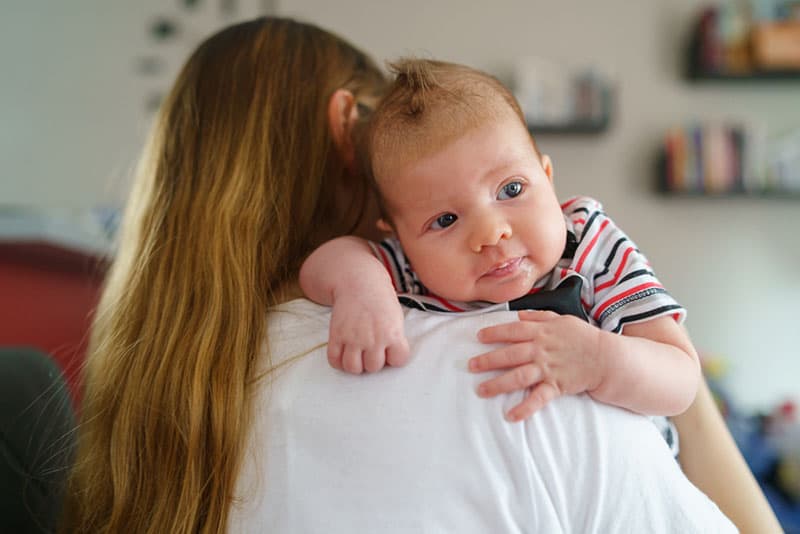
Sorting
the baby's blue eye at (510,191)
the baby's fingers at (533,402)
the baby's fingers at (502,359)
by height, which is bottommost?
the baby's fingers at (533,402)

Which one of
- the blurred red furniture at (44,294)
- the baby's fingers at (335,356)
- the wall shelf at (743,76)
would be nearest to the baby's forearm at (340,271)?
the baby's fingers at (335,356)

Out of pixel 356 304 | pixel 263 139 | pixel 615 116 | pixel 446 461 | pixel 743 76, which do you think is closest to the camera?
pixel 446 461

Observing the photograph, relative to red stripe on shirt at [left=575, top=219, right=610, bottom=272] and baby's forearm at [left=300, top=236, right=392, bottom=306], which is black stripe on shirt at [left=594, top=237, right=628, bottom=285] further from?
baby's forearm at [left=300, top=236, right=392, bottom=306]

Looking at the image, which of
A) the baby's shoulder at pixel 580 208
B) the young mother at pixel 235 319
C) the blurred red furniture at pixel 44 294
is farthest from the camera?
the blurred red furniture at pixel 44 294

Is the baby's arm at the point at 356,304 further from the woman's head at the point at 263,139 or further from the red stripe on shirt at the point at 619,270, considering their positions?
the red stripe on shirt at the point at 619,270

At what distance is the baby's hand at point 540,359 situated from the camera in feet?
2.24

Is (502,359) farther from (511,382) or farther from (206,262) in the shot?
(206,262)

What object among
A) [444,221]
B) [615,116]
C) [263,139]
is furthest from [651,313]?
[615,116]

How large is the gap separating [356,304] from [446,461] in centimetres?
23

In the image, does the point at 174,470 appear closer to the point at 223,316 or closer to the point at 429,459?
the point at 223,316

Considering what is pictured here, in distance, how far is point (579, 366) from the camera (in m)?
0.72

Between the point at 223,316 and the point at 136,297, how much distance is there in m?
0.18

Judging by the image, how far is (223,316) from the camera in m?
0.89

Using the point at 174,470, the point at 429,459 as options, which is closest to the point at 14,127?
the point at 174,470
